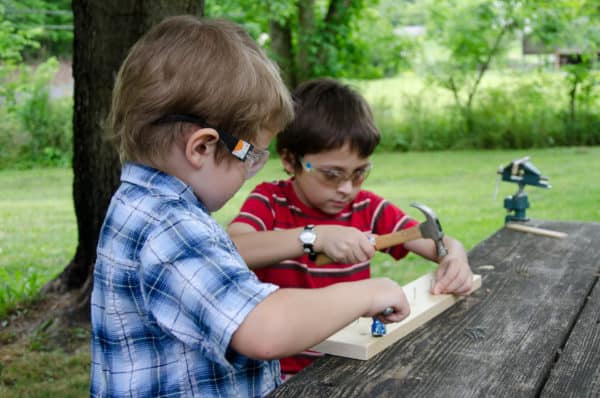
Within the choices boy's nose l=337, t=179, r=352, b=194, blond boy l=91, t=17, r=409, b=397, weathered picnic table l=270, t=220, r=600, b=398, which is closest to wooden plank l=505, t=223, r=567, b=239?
weathered picnic table l=270, t=220, r=600, b=398

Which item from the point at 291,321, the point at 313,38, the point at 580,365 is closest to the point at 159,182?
the point at 291,321

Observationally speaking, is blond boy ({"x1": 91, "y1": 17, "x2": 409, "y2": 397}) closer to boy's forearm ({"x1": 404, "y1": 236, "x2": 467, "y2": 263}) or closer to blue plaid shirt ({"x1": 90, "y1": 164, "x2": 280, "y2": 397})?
blue plaid shirt ({"x1": 90, "y1": 164, "x2": 280, "y2": 397})

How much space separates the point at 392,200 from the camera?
31.7ft

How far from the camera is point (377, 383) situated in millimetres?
1676

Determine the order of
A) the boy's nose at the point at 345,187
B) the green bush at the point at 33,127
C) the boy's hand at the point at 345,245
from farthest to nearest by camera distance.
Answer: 1. the green bush at the point at 33,127
2. the boy's nose at the point at 345,187
3. the boy's hand at the point at 345,245

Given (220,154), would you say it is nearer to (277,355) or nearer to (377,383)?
(277,355)

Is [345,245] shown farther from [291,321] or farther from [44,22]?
[44,22]

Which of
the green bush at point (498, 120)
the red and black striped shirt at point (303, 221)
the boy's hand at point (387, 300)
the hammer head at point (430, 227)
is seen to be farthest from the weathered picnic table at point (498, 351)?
the green bush at point (498, 120)

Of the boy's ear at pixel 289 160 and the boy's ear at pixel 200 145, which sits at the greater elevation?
the boy's ear at pixel 200 145

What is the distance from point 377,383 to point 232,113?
666 millimetres

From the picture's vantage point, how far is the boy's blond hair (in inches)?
61.6

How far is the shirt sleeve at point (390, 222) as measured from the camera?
2.85 metres

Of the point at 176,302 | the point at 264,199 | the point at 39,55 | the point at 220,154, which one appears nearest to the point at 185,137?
the point at 220,154

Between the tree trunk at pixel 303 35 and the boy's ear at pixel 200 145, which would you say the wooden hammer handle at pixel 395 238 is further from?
the tree trunk at pixel 303 35
